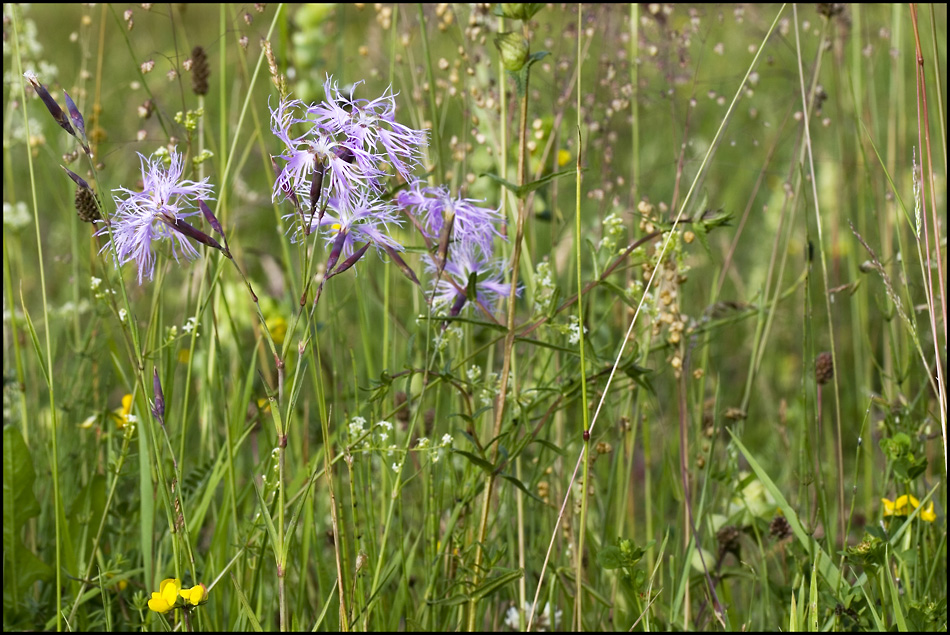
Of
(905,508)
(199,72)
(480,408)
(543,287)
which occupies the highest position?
(199,72)

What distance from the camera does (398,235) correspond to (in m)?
1.30

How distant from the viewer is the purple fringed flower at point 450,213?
36.2 inches

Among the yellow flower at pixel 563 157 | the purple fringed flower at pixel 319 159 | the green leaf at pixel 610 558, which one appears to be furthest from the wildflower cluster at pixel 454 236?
the yellow flower at pixel 563 157

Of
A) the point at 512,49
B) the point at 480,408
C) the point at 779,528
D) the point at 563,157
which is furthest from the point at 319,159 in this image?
the point at 563,157

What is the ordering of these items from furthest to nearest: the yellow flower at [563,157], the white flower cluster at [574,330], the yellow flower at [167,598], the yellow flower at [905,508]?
1. the yellow flower at [563,157]
2. the yellow flower at [905,508]
3. the white flower cluster at [574,330]
4. the yellow flower at [167,598]

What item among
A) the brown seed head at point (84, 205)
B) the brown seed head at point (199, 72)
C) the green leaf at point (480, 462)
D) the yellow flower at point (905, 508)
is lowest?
the yellow flower at point (905, 508)

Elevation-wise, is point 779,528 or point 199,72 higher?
point 199,72

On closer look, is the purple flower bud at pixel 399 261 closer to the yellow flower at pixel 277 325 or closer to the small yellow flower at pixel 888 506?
the small yellow flower at pixel 888 506

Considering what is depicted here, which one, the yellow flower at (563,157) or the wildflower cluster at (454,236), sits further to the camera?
the yellow flower at (563,157)

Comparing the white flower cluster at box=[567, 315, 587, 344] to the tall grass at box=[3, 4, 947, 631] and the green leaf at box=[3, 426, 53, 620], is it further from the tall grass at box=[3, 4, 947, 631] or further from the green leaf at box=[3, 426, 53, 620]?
the green leaf at box=[3, 426, 53, 620]

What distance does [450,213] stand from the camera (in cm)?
88

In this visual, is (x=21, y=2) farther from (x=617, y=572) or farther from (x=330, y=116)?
(x=617, y=572)

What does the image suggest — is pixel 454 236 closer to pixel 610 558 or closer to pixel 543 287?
pixel 543 287

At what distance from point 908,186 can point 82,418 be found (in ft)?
7.00
